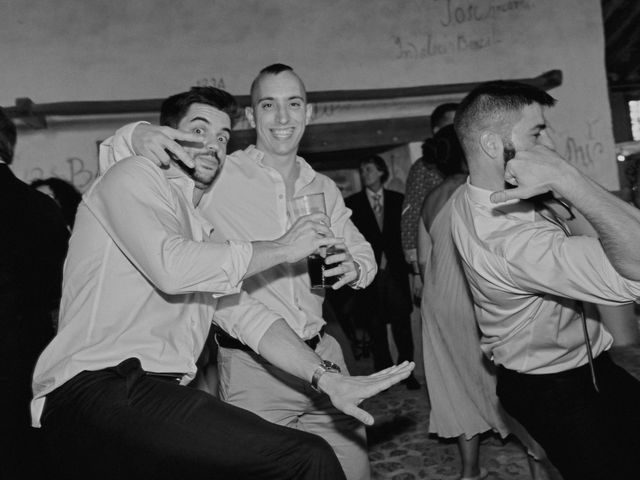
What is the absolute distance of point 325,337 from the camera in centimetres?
252

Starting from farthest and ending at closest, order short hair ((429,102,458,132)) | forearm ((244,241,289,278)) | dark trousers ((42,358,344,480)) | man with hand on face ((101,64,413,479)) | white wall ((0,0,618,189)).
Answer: white wall ((0,0,618,189)) → short hair ((429,102,458,132)) → man with hand on face ((101,64,413,479)) → forearm ((244,241,289,278)) → dark trousers ((42,358,344,480))

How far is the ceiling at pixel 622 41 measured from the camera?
9.18 m

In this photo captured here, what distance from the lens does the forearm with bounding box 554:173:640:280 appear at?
5.08 feet

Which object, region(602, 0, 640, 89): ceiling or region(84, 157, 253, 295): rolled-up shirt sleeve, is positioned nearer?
region(84, 157, 253, 295): rolled-up shirt sleeve

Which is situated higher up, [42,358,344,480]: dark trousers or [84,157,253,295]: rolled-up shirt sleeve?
[84,157,253,295]: rolled-up shirt sleeve

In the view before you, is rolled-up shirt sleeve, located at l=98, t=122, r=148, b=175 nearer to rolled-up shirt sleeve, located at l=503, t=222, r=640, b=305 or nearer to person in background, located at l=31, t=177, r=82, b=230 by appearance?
rolled-up shirt sleeve, located at l=503, t=222, r=640, b=305

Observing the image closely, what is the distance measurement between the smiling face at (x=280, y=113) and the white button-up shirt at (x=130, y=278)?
0.93m

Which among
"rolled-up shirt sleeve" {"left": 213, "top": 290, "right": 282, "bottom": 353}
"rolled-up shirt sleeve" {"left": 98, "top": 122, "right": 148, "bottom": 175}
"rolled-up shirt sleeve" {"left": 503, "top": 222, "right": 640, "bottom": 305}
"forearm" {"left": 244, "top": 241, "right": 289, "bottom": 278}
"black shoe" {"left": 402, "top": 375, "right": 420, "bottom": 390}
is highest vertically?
"rolled-up shirt sleeve" {"left": 98, "top": 122, "right": 148, "bottom": 175}

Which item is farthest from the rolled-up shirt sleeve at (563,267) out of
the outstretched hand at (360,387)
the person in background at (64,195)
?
the person in background at (64,195)

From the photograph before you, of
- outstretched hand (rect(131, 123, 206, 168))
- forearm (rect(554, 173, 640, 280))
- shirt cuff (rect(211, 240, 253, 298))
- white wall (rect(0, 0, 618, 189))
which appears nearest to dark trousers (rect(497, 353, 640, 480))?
forearm (rect(554, 173, 640, 280))

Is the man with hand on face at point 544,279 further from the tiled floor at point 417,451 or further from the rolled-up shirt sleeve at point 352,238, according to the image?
the tiled floor at point 417,451

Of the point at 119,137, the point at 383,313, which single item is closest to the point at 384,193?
the point at 383,313

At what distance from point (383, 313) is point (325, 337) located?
8.83 feet

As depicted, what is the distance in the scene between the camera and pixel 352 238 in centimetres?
256
